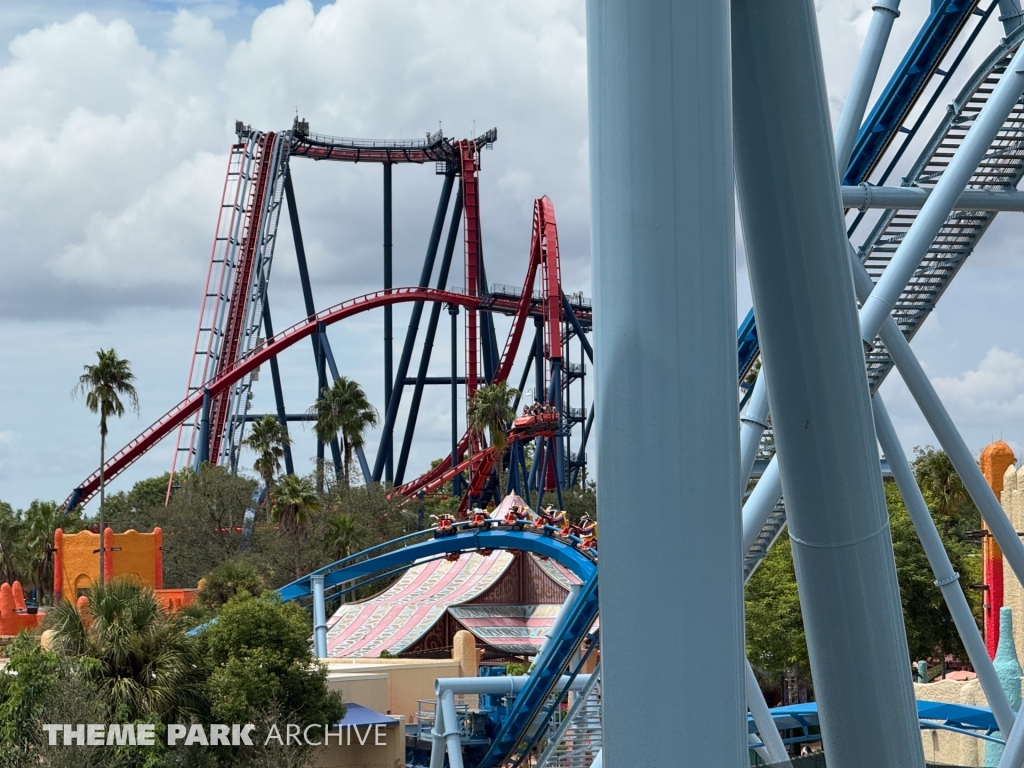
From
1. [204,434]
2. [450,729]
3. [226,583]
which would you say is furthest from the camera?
[204,434]

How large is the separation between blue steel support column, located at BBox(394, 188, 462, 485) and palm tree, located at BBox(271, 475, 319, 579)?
239 inches

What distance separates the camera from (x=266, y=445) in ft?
117

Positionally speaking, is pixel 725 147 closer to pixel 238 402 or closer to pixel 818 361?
pixel 818 361

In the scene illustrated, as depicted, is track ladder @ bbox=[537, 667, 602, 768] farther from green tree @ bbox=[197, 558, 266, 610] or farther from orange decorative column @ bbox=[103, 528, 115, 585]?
orange decorative column @ bbox=[103, 528, 115, 585]

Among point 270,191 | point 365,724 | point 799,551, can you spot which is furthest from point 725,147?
point 270,191

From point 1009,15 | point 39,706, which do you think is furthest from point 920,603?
point 1009,15

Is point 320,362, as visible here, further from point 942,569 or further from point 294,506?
point 942,569

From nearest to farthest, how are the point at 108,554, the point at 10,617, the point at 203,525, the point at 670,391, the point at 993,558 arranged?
the point at 670,391, the point at 993,558, the point at 10,617, the point at 108,554, the point at 203,525

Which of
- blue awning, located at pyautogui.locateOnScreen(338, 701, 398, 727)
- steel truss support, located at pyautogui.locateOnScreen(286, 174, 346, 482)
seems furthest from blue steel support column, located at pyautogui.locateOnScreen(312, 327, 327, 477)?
blue awning, located at pyautogui.locateOnScreen(338, 701, 398, 727)

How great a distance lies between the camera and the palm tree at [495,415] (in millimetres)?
33469

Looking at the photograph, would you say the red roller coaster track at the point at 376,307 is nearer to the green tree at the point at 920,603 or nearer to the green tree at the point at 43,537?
the green tree at the point at 43,537

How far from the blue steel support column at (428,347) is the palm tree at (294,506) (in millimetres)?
6062

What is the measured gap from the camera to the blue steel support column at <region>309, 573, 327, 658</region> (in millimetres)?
21188

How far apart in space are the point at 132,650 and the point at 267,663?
10.2ft
